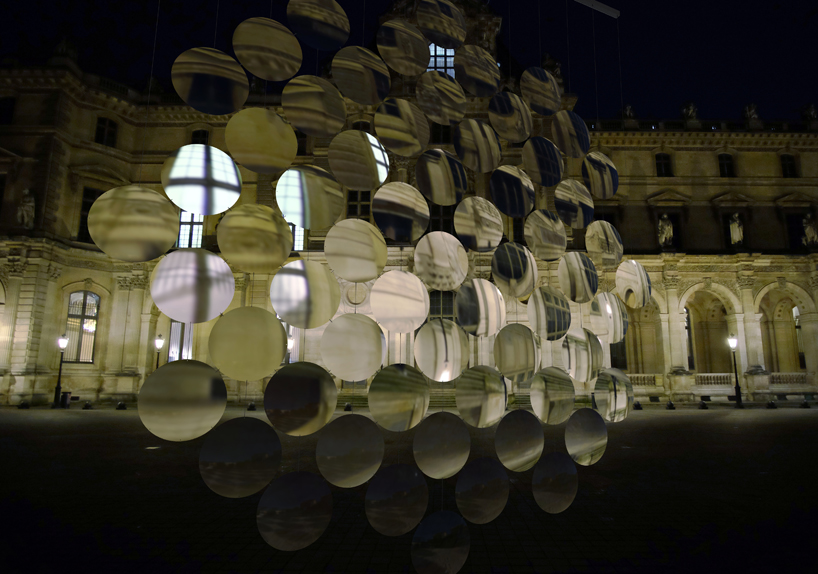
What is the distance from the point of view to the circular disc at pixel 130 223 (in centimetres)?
248

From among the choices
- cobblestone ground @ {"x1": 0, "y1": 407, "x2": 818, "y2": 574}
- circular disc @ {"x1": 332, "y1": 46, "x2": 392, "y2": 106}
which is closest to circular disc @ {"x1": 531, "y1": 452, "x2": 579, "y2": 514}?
cobblestone ground @ {"x1": 0, "y1": 407, "x2": 818, "y2": 574}

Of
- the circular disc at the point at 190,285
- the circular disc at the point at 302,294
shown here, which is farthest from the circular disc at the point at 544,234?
the circular disc at the point at 190,285

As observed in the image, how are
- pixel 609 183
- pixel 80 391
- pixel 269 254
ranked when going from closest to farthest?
pixel 269 254
pixel 609 183
pixel 80 391

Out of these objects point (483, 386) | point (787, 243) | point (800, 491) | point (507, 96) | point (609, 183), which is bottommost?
point (800, 491)

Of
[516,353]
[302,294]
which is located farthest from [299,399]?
[516,353]

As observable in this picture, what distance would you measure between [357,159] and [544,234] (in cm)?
161

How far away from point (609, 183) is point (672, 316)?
914 inches

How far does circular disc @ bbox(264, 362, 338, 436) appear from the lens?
8.25 ft

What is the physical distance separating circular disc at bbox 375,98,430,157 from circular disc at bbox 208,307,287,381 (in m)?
1.49

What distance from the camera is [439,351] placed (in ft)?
9.81

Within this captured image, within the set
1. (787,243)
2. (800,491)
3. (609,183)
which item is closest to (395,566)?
(609,183)

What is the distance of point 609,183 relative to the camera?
405 cm

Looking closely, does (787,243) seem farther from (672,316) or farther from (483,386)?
(483,386)

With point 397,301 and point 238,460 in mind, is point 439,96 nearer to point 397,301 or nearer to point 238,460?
point 397,301
